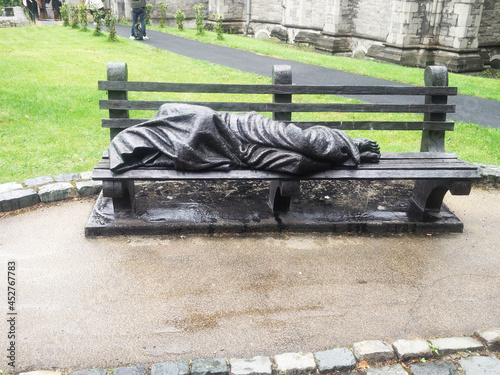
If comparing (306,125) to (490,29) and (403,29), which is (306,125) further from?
(490,29)

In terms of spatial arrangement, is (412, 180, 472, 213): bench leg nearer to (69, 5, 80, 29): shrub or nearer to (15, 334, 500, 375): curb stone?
(15, 334, 500, 375): curb stone

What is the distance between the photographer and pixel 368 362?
3.00 metres

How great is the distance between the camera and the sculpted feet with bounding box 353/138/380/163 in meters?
4.54

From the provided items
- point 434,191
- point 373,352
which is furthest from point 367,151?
point 373,352

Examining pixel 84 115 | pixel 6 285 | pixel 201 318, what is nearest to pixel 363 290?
pixel 201 318

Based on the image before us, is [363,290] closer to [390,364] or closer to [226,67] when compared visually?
[390,364]

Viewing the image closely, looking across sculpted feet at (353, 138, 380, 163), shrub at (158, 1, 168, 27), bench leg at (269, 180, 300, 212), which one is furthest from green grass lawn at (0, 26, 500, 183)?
shrub at (158, 1, 168, 27)

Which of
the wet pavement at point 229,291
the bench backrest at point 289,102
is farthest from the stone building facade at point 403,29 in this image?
the wet pavement at point 229,291

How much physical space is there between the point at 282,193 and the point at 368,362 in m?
1.68

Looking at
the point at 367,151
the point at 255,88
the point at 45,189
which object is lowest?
the point at 45,189

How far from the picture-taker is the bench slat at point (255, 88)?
4.87 meters

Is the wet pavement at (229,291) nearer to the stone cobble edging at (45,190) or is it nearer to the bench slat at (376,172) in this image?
the stone cobble edging at (45,190)

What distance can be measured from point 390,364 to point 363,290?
0.80 meters

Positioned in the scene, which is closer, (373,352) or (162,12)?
(373,352)
